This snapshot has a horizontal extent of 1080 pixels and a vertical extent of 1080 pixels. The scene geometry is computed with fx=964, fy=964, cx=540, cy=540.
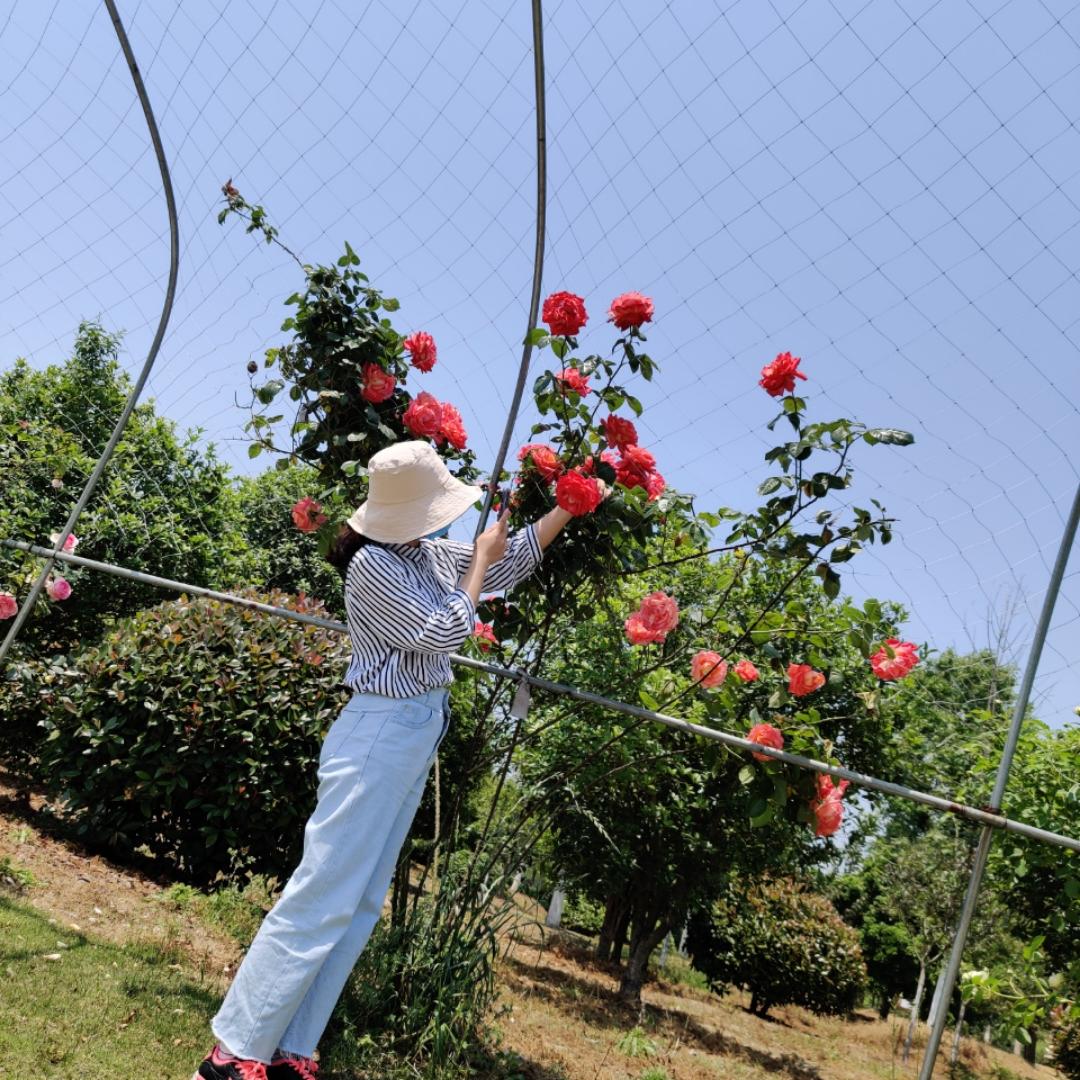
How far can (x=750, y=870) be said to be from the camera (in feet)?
26.1

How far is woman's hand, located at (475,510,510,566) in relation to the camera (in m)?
2.41

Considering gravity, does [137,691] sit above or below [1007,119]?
below

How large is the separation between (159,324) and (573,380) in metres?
1.80

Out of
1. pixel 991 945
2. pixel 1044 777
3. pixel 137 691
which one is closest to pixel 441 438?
pixel 137 691

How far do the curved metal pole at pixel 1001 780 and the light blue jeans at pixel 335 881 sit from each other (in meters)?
1.27

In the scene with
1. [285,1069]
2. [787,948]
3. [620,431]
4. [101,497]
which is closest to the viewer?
[285,1069]

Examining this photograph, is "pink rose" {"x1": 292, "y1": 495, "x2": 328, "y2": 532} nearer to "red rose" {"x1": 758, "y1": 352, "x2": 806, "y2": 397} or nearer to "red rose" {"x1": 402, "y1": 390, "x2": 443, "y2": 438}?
"red rose" {"x1": 402, "y1": 390, "x2": 443, "y2": 438}

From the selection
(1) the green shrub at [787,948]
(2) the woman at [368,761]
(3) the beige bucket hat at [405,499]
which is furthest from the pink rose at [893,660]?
(1) the green shrub at [787,948]

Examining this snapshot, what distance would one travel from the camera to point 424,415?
3.09m

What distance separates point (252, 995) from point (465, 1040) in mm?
1067

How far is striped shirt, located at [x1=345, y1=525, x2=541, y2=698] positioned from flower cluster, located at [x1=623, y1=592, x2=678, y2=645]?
602 millimetres

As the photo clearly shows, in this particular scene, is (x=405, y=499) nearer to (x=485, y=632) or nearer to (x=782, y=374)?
(x=485, y=632)

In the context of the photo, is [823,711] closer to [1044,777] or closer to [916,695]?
[916,695]

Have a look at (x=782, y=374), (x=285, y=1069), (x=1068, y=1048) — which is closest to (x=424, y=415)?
(x=782, y=374)
